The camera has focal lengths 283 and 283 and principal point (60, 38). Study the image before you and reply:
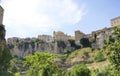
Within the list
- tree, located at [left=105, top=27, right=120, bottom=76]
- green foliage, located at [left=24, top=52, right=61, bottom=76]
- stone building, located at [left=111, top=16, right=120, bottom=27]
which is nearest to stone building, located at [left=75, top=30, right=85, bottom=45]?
stone building, located at [left=111, top=16, right=120, bottom=27]

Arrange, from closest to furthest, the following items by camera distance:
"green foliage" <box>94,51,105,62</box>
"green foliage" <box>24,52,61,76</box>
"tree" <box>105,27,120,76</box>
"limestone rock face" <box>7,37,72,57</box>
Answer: "tree" <box>105,27,120,76</box>
"green foliage" <box>24,52,61,76</box>
"green foliage" <box>94,51,105,62</box>
"limestone rock face" <box>7,37,72,57</box>

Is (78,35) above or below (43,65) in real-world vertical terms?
above

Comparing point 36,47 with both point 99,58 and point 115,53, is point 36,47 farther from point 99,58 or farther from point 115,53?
point 115,53

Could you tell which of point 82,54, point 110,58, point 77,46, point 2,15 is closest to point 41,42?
point 77,46

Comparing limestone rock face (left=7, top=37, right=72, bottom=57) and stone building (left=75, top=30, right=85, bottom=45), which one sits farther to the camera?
stone building (left=75, top=30, right=85, bottom=45)

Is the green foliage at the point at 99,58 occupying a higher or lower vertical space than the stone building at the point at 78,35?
lower

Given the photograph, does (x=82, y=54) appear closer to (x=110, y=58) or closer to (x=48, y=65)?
(x=48, y=65)

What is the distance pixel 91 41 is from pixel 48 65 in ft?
369

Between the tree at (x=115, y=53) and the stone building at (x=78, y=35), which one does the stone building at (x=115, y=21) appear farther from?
the tree at (x=115, y=53)

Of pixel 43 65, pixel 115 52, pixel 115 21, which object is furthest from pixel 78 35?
pixel 115 52

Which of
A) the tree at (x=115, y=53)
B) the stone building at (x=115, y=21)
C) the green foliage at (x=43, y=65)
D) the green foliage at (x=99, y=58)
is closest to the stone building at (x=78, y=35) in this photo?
the stone building at (x=115, y=21)

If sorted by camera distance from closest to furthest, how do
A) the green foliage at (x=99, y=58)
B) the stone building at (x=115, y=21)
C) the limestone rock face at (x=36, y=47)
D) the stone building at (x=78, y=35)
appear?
the green foliage at (x=99, y=58)
the stone building at (x=115, y=21)
the limestone rock face at (x=36, y=47)
the stone building at (x=78, y=35)

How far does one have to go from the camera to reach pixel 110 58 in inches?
1177

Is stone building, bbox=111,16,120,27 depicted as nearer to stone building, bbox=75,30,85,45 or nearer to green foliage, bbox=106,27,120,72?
stone building, bbox=75,30,85,45
